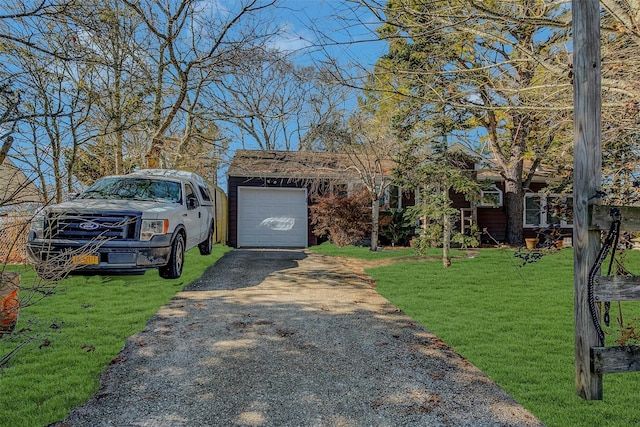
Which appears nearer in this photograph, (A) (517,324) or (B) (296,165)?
(A) (517,324)

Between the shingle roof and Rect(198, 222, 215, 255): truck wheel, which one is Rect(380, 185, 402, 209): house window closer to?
the shingle roof

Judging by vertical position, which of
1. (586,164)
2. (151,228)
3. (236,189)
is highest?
(236,189)

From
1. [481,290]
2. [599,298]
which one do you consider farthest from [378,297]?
[599,298]

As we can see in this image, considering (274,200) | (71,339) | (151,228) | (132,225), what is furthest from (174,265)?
(274,200)

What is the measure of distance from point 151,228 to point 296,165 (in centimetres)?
861

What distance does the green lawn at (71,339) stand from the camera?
294cm

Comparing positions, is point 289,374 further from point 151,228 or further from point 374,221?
point 374,221

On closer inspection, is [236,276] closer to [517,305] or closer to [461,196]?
[517,305]

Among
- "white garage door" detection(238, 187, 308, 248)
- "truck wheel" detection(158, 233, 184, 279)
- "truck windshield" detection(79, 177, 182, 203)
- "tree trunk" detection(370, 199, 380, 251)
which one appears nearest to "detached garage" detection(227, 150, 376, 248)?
"white garage door" detection(238, 187, 308, 248)

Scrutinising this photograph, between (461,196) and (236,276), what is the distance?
1101cm

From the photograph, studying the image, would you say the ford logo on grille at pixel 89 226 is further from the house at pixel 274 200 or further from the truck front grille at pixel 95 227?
the house at pixel 274 200

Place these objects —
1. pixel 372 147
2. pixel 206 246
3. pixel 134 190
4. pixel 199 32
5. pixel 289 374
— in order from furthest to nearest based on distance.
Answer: pixel 372 147 < pixel 206 246 < pixel 199 32 < pixel 134 190 < pixel 289 374

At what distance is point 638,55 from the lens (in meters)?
4.27

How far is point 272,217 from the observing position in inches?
583
